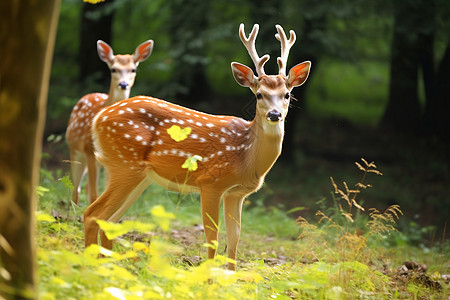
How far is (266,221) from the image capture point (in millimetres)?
7207

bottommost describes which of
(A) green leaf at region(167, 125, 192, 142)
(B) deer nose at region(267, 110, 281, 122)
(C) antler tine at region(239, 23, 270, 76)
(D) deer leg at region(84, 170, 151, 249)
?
(D) deer leg at region(84, 170, 151, 249)

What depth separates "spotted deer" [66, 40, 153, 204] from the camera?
19.4 feet

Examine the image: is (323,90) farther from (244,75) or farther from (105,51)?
(244,75)

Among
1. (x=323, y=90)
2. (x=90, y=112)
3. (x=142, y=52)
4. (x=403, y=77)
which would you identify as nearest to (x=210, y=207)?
(x=90, y=112)

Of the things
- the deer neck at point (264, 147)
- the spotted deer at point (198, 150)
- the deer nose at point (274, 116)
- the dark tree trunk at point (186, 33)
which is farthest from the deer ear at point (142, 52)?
the dark tree trunk at point (186, 33)

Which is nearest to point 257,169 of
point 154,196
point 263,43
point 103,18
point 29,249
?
point 29,249

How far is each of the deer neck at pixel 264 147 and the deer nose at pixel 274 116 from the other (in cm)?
20

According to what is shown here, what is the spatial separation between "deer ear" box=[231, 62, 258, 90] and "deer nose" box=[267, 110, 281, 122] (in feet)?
1.66

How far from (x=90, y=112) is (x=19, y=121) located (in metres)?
3.89

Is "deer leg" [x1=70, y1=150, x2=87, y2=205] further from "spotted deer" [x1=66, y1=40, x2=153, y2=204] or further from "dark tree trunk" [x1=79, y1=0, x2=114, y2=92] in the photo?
"dark tree trunk" [x1=79, y1=0, x2=114, y2=92]

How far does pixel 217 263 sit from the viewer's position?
318cm

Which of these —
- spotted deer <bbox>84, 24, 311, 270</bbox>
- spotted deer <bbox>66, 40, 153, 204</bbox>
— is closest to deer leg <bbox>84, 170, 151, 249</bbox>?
spotted deer <bbox>84, 24, 311, 270</bbox>

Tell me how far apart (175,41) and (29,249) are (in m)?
9.18

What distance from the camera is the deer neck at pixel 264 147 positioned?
13.8ft
